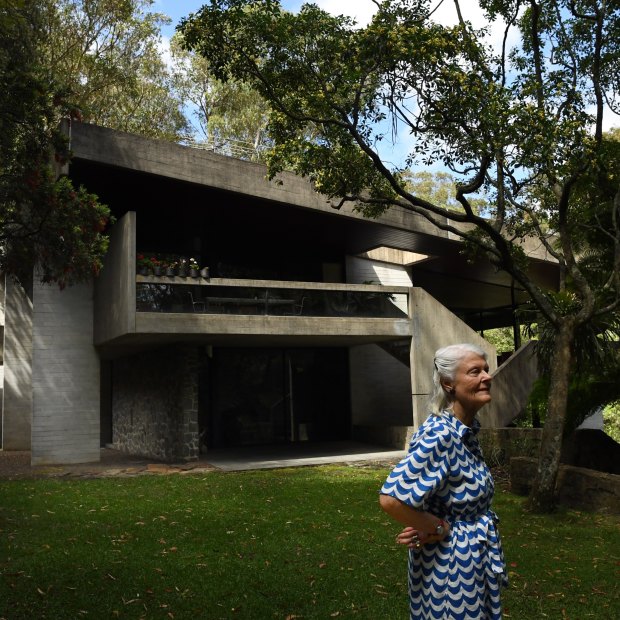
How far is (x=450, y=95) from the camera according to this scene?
944cm

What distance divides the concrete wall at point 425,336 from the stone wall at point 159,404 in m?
5.18

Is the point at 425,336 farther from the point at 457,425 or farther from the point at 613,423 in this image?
the point at 613,423

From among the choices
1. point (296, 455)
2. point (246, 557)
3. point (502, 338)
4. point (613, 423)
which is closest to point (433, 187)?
point (502, 338)

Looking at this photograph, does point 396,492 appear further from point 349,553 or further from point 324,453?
point 324,453

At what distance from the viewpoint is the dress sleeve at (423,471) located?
262cm

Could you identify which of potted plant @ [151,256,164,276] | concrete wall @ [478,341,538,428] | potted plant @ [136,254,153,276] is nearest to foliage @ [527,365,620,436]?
concrete wall @ [478,341,538,428]

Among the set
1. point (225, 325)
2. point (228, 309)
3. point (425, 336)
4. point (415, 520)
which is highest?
point (228, 309)

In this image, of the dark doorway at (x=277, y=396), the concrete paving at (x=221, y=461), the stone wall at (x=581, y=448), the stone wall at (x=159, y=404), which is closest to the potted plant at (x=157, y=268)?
the stone wall at (x=159, y=404)

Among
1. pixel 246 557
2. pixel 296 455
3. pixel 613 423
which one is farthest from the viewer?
pixel 613 423

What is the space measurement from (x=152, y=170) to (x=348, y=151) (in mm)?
5464

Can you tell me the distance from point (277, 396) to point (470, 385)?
16.5 meters

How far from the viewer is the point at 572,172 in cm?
934

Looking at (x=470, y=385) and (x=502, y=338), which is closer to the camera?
(x=470, y=385)

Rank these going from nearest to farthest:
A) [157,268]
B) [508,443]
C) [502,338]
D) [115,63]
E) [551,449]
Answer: [551,449], [508,443], [157,268], [115,63], [502,338]
